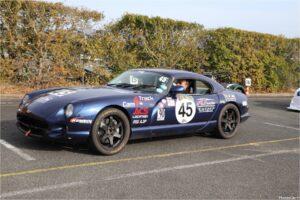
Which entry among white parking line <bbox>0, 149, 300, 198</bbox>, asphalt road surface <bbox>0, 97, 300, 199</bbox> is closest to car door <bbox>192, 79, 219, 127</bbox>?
asphalt road surface <bbox>0, 97, 300, 199</bbox>

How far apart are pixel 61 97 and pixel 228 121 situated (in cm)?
349

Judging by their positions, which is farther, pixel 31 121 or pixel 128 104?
pixel 128 104

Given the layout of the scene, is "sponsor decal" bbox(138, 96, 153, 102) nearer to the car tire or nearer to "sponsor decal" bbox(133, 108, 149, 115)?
"sponsor decal" bbox(133, 108, 149, 115)

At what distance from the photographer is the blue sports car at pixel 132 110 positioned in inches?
244

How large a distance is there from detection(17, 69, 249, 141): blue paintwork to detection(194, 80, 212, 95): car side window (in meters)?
0.21

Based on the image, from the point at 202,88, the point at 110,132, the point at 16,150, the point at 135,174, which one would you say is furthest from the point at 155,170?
the point at 202,88

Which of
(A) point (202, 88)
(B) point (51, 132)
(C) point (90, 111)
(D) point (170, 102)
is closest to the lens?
(B) point (51, 132)

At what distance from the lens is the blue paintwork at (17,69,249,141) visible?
20.2 feet

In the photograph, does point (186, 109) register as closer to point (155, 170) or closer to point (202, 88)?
point (202, 88)

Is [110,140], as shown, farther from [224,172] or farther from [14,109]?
[14,109]

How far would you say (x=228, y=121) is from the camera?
8562 mm

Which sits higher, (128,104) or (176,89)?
(176,89)

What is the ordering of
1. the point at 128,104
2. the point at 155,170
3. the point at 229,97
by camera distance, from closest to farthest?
1. the point at 155,170
2. the point at 128,104
3. the point at 229,97

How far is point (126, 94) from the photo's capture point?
6.81 meters
